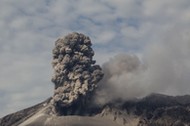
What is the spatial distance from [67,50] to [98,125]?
39747 millimetres

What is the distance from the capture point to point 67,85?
199000mm

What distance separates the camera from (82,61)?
655 feet

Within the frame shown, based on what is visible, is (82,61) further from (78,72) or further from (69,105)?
(69,105)

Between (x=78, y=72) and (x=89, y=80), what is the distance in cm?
668

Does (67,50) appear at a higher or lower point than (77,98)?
higher

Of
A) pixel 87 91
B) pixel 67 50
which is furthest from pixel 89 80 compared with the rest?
pixel 67 50

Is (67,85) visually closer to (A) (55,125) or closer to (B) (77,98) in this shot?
(B) (77,98)

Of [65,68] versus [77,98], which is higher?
[65,68]

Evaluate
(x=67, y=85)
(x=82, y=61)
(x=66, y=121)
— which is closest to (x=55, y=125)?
(x=66, y=121)

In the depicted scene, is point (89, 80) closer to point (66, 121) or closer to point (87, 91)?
point (87, 91)

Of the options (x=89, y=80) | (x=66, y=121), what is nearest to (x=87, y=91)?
(x=89, y=80)

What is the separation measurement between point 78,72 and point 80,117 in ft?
72.1

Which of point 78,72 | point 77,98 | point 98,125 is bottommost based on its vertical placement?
point 98,125

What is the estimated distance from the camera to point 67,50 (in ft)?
655
